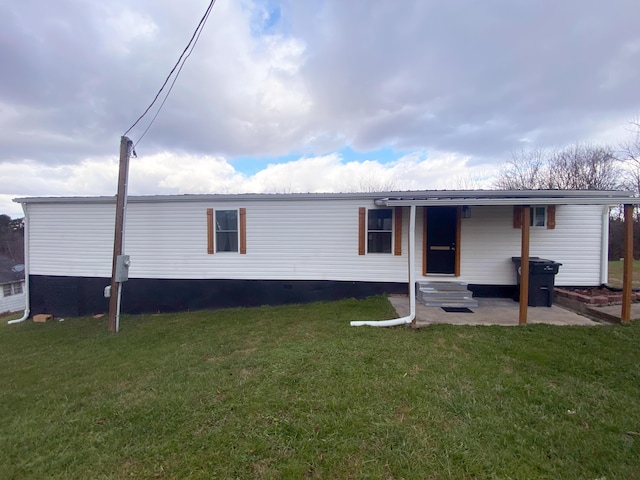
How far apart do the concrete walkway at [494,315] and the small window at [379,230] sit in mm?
1464

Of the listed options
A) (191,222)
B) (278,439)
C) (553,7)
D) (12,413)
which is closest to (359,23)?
(553,7)

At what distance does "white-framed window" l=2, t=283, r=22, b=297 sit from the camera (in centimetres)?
1845

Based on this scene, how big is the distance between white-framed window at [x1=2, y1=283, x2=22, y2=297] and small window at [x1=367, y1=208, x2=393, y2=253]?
23336 millimetres

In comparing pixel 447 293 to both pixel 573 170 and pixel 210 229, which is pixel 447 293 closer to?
pixel 210 229

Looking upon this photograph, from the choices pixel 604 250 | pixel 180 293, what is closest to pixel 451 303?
pixel 604 250

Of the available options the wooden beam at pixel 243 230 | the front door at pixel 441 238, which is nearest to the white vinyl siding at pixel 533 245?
the front door at pixel 441 238

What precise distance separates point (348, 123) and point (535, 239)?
7.23 metres

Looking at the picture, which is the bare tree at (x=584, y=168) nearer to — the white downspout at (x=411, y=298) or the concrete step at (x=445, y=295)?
the concrete step at (x=445, y=295)

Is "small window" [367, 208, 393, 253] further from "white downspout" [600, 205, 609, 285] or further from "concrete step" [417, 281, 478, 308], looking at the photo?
"white downspout" [600, 205, 609, 285]

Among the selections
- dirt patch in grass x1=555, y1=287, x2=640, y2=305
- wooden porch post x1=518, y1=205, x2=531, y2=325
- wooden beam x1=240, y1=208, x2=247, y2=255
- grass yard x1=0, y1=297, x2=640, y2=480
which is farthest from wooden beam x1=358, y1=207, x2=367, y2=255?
dirt patch in grass x1=555, y1=287, x2=640, y2=305

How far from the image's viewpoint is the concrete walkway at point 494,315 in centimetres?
510

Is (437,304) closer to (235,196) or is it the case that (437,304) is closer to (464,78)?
(235,196)

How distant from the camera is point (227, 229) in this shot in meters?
7.70

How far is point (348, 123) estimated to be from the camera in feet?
36.8
